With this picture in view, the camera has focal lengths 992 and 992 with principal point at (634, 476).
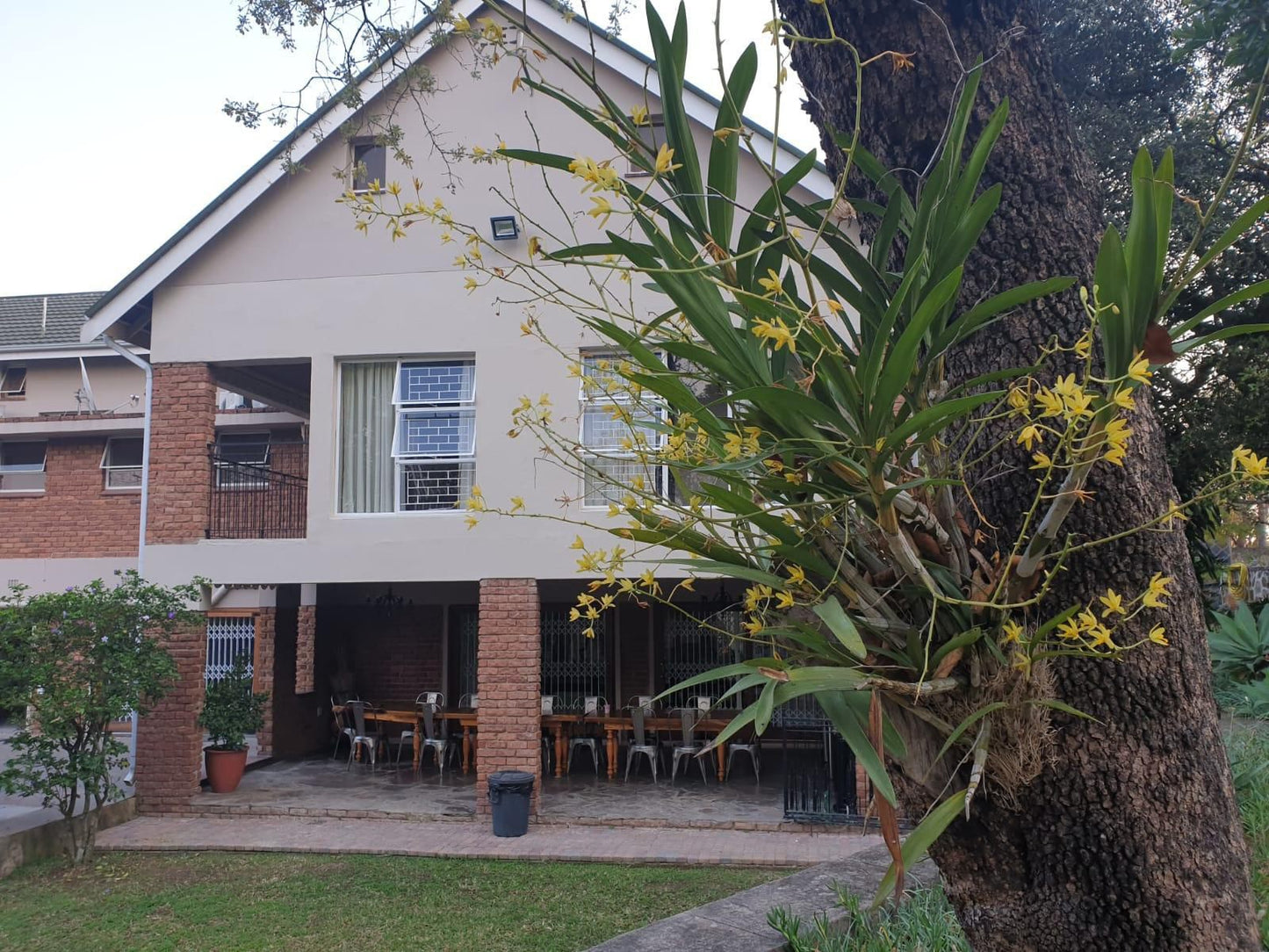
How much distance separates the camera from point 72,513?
59.8 ft

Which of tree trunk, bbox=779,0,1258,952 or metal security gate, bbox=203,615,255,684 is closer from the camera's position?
tree trunk, bbox=779,0,1258,952

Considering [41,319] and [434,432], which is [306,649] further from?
[41,319]

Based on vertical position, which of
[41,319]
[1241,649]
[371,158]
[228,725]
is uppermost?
[41,319]

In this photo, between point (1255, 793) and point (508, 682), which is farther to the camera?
point (508, 682)

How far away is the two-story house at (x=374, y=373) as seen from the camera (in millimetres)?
10508

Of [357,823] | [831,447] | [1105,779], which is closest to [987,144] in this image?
[831,447]

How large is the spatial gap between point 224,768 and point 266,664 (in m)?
3.27

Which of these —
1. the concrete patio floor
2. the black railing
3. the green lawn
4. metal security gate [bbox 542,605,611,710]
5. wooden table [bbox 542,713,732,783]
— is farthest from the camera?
metal security gate [bbox 542,605,611,710]

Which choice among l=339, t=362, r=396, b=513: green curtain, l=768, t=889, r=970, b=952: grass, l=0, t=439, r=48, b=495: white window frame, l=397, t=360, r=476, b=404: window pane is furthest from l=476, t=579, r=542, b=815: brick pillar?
l=0, t=439, r=48, b=495: white window frame

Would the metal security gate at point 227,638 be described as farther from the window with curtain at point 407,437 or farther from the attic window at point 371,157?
the attic window at point 371,157

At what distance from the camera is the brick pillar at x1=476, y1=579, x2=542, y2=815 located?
34.0 feet

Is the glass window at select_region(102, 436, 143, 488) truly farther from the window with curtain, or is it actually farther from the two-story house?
the window with curtain

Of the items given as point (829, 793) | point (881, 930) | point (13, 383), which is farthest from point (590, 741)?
point (13, 383)

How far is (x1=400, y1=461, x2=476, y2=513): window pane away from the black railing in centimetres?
140
